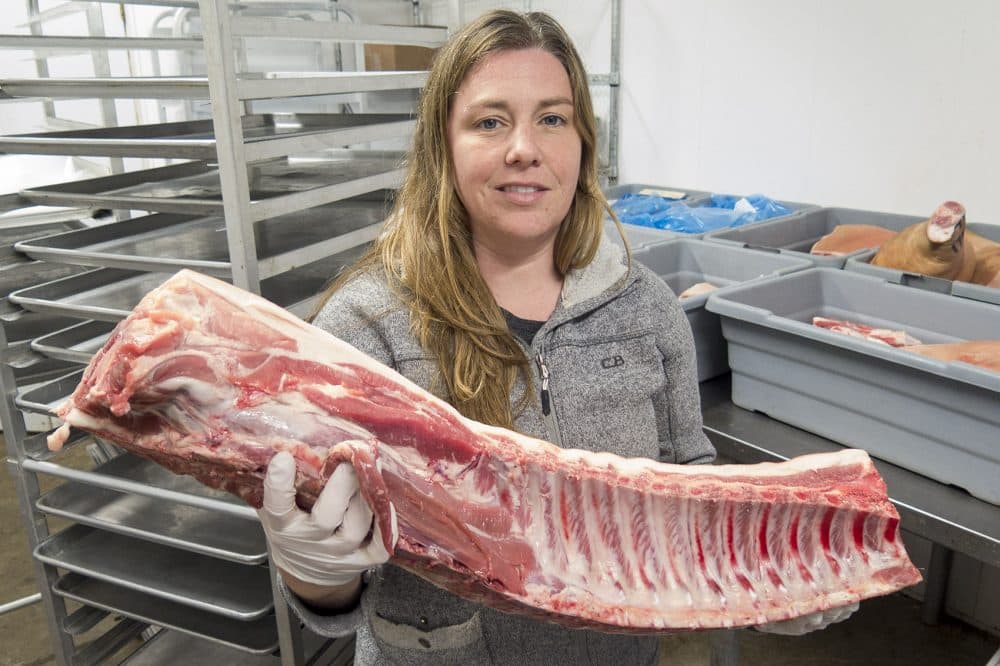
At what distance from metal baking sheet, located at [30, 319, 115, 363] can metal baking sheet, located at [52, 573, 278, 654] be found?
77cm

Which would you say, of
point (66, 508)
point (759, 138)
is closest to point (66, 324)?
point (66, 508)

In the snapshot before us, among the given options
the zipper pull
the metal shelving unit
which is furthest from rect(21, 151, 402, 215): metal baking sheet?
the zipper pull

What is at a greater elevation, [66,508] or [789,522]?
[789,522]

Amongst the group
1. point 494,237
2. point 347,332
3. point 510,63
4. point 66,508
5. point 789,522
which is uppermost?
point 510,63

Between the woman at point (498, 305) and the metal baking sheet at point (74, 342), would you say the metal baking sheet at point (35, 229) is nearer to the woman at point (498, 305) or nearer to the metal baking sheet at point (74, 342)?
the metal baking sheet at point (74, 342)

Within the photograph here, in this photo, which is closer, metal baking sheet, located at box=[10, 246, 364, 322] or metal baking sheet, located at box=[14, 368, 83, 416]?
metal baking sheet, located at box=[10, 246, 364, 322]

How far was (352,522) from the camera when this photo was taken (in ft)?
3.48

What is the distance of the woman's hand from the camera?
102cm

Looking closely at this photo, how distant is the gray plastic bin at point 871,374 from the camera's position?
174cm

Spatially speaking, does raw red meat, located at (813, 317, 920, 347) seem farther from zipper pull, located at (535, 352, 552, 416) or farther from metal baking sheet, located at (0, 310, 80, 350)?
metal baking sheet, located at (0, 310, 80, 350)

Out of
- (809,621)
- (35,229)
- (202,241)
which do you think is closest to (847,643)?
(809,621)

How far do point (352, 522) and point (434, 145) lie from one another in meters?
0.74

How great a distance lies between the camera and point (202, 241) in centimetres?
227

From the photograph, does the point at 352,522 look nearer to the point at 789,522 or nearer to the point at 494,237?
the point at 494,237
